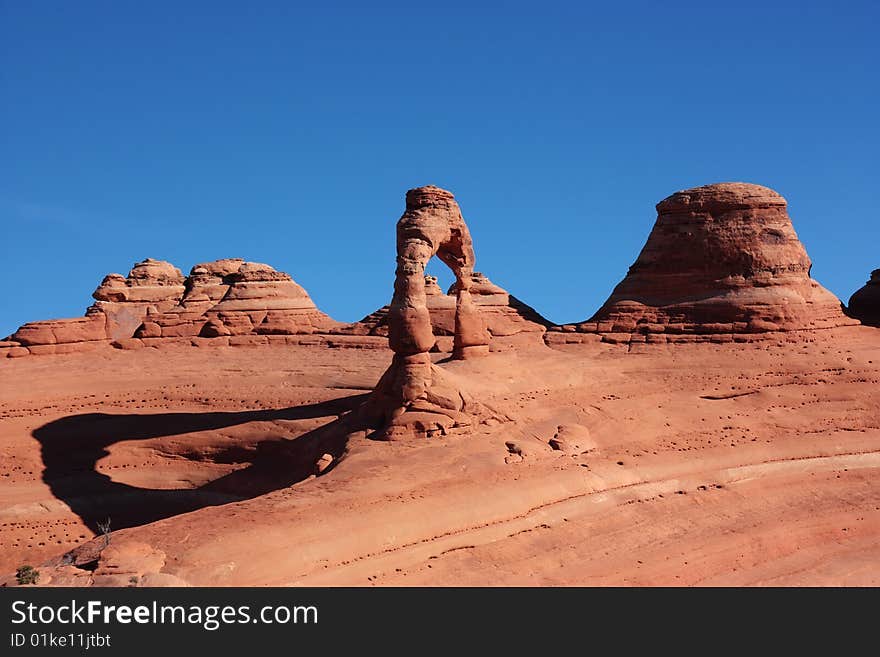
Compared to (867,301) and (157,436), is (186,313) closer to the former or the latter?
(157,436)

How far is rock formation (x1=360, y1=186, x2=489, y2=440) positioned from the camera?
21.1 metres

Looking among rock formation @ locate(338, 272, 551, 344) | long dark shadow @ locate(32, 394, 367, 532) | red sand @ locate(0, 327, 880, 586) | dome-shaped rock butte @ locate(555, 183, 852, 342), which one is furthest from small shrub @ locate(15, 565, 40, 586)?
rock formation @ locate(338, 272, 551, 344)

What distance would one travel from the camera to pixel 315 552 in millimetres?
16453

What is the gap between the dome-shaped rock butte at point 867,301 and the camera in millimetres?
32156

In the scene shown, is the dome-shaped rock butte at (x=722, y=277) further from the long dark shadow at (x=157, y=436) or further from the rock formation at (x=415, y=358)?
the rock formation at (x=415, y=358)

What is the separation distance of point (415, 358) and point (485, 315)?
1389cm

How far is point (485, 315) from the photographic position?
35.2m

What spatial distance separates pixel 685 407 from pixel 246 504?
11.2 metres

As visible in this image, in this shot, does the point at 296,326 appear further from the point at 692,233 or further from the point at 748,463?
the point at 748,463

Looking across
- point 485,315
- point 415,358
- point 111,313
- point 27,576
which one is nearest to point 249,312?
point 111,313

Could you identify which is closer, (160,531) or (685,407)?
(160,531)

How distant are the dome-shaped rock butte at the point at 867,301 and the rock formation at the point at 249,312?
1764cm

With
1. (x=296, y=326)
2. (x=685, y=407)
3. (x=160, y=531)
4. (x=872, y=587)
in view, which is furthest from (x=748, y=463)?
(x=296, y=326)
